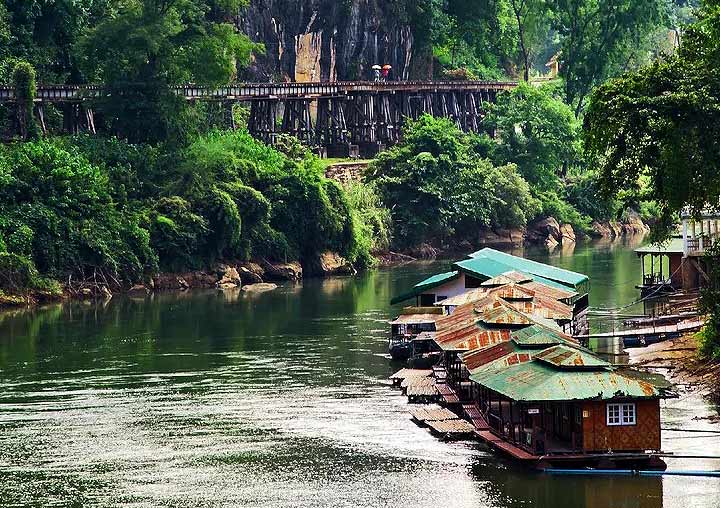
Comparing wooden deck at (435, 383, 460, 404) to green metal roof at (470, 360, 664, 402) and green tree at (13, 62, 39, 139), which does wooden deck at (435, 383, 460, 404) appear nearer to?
green metal roof at (470, 360, 664, 402)

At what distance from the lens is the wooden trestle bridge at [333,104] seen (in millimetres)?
103062

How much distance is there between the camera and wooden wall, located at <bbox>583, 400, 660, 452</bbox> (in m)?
43.6

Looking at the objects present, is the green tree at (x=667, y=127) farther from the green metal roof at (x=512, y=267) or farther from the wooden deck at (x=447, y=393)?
the green metal roof at (x=512, y=267)

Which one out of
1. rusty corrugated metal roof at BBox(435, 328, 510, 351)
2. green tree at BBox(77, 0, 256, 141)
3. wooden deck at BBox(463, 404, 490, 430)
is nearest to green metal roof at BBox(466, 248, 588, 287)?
rusty corrugated metal roof at BBox(435, 328, 510, 351)

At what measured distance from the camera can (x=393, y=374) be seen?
2359 inches

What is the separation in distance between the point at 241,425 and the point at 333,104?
225 ft

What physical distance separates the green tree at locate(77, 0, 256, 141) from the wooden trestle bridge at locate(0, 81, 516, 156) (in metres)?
1.36

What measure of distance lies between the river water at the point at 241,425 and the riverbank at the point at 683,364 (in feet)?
6.37

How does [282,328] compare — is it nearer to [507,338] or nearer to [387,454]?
[507,338]

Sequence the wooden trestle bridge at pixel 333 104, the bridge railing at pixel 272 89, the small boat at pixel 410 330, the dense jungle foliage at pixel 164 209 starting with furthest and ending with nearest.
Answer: the wooden trestle bridge at pixel 333 104
the bridge railing at pixel 272 89
the dense jungle foliage at pixel 164 209
the small boat at pixel 410 330

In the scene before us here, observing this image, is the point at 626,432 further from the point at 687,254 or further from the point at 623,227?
the point at 623,227

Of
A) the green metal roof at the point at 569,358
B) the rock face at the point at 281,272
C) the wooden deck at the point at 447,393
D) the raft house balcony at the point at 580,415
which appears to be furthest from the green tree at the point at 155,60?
the raft house balcony at the point at 580,415

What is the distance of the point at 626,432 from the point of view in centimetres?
4366

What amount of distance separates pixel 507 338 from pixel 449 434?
585 centimetres
